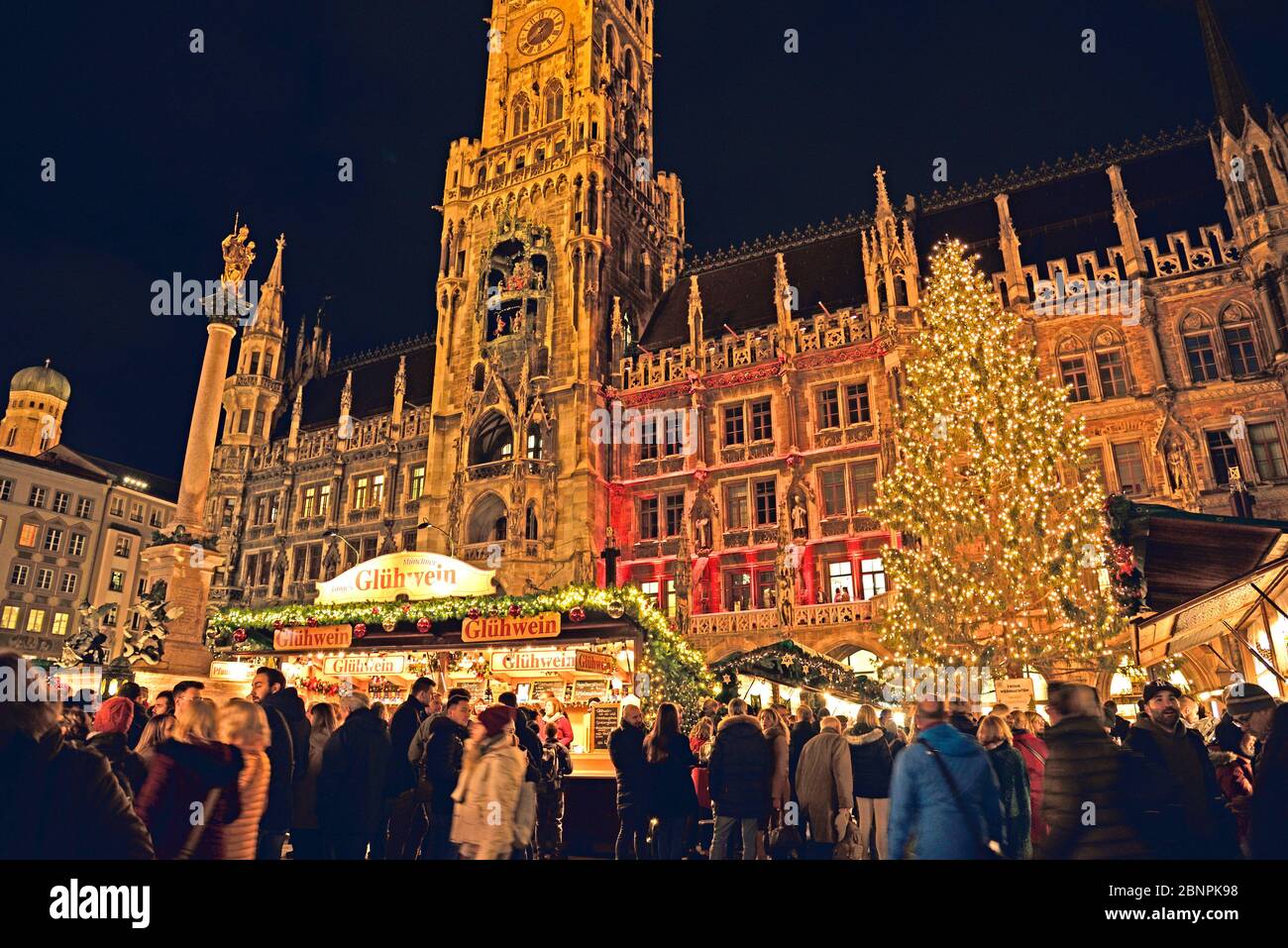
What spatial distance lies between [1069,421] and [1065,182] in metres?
14.5

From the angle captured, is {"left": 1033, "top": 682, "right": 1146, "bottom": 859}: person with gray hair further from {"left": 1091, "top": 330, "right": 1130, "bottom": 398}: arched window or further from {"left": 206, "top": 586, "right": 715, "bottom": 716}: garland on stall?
{"left": 1091, "top": 330, "right": 1130, "bottom": 398}: arched window

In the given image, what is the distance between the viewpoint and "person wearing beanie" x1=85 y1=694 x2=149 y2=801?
7672 millimetres

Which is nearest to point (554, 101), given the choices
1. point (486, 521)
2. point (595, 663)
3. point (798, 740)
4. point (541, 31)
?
point (541, 31)

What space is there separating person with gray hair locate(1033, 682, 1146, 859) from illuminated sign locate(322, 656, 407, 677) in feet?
70.7

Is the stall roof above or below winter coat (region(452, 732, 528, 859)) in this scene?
above

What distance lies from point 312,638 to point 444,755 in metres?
18.7

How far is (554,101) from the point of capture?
43.5 m

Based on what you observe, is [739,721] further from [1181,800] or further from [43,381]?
[43,381]

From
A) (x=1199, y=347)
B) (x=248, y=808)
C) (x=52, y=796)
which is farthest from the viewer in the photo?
(x=1199, y=347)

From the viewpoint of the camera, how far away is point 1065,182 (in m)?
37.5

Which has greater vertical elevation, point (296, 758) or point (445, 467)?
point (445, 467)

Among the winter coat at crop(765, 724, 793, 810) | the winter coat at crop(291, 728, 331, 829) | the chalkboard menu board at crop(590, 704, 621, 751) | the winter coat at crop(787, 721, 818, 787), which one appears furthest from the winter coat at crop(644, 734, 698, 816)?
the chalkboard menu board at crop(590, 704, 621, 751)

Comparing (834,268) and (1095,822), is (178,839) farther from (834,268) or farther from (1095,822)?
(834,268)
